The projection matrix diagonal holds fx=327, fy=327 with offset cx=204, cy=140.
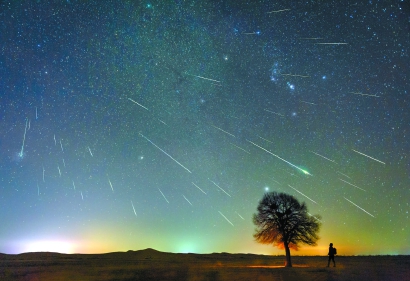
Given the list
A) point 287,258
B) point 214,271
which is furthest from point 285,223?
point 214,271

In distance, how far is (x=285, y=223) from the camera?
30.5 meters

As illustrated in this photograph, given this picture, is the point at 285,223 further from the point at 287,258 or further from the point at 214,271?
the point at 214,271

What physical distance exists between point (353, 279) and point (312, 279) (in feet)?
6.31

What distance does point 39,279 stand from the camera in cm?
2020

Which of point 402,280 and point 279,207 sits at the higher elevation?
point 279,207

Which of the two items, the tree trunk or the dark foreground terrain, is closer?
the dark foreground terrain

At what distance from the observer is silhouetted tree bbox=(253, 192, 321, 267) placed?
30.4 meters

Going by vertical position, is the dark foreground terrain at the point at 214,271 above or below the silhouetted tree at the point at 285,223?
below

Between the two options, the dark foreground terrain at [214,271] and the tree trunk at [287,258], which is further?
the tree trunk at [287,258]

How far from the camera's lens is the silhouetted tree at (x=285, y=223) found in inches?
1195

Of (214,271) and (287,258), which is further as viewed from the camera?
(287,258)

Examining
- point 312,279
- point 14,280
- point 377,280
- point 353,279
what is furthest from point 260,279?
point 14,280

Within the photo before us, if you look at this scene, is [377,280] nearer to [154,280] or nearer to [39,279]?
[154,280]

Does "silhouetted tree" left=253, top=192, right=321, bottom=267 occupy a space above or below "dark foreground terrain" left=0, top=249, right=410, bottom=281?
above
